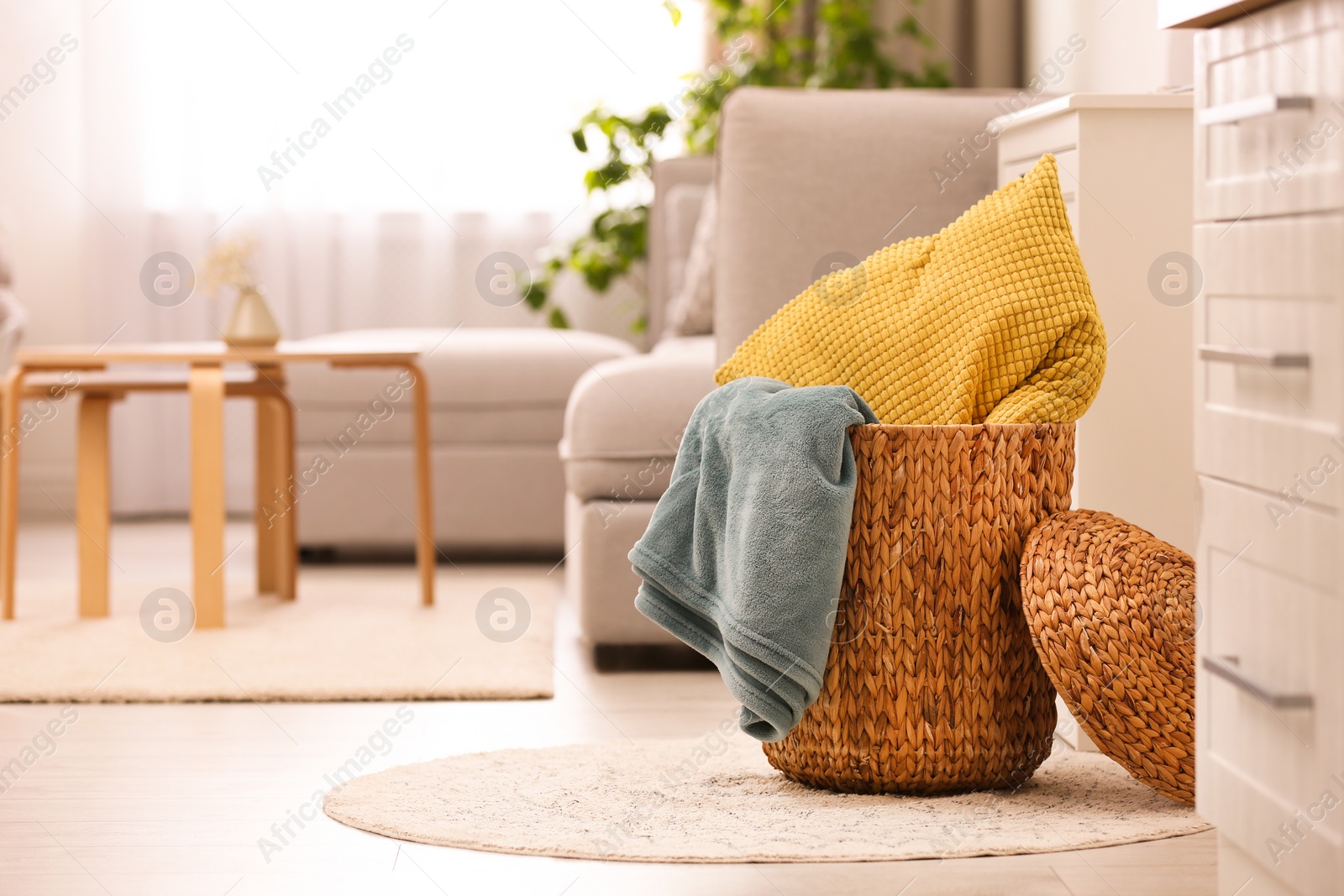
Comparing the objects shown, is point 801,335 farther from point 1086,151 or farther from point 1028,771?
point 1028,771

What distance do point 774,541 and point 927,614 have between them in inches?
7.0

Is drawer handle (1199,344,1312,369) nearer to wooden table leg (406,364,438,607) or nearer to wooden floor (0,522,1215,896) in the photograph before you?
wooden floor (0,522,1215,896)

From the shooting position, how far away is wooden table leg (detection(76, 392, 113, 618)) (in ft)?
8.02

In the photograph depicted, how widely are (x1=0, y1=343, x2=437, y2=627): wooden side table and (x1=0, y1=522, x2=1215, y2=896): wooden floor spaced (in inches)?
20.3

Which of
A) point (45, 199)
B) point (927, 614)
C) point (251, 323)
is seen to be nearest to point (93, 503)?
point (251, 323)

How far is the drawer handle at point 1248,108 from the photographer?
93cm

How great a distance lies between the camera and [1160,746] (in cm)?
134

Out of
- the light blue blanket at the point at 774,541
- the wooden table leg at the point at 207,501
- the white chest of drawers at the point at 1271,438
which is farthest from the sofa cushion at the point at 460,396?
the white chest of drawers at the point at 1271,438

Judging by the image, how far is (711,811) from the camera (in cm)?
139

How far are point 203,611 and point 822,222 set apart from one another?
3.99 ft

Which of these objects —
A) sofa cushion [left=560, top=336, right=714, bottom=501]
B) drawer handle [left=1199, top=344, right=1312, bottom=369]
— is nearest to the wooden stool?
sofa cushion [left=560, top=336, right=714, bottom=501]

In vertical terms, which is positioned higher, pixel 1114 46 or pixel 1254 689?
pixel 1114 46

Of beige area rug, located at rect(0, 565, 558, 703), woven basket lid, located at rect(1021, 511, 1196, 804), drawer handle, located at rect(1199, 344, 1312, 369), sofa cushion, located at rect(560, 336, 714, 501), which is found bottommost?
beige area rug, located at rect(0, 565, 558, 703)

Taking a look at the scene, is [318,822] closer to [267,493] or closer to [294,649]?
[294,649]
